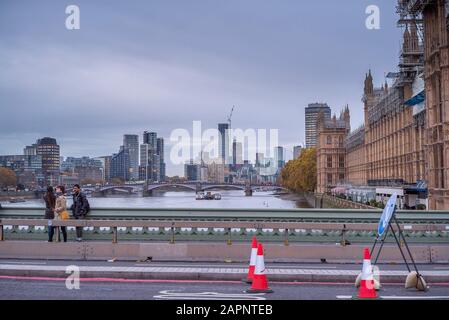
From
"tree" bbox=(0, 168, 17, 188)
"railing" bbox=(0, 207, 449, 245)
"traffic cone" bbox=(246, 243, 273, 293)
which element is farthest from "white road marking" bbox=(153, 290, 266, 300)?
"tree" bbox=(0, 168, 17, 188)

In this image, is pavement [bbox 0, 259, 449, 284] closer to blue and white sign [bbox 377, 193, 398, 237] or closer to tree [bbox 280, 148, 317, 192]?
blue and white sign [bbox 377, 193, 398, 237]

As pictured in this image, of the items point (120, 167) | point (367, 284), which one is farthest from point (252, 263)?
point (120, 167)

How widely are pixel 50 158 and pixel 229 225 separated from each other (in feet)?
104

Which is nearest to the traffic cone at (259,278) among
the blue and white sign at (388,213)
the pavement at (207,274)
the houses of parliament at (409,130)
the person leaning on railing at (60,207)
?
the pavement at (207,274)

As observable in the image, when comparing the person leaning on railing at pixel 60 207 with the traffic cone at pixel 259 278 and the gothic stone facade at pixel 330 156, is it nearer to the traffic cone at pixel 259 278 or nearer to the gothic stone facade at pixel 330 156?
the traffic cone at pixel 259 278

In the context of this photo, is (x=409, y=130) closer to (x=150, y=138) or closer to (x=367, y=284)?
(x=150, y=138)

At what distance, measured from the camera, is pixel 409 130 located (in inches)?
2926

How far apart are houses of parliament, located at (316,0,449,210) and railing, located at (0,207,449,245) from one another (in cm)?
2448

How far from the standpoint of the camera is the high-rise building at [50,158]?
45250 mm

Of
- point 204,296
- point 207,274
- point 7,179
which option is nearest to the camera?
point 204,296

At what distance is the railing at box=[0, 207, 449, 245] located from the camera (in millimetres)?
17281
